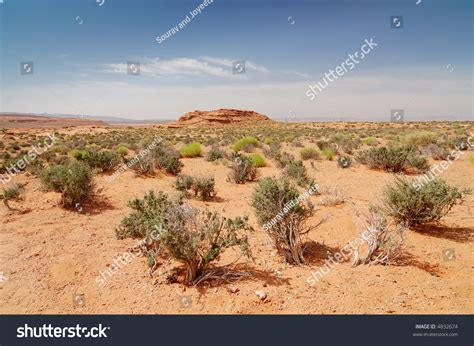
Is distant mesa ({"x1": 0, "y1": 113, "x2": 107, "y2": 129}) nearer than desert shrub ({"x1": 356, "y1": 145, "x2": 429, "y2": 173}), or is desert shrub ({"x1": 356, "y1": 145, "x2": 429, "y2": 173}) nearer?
desert shrub ({"x1": 356, "y1": 145, "x2": 429, "y2": 173})

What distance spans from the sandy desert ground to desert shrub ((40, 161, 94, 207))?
43 centimetres

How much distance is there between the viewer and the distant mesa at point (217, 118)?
69.9 metres

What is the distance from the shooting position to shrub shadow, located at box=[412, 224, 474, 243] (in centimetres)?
573

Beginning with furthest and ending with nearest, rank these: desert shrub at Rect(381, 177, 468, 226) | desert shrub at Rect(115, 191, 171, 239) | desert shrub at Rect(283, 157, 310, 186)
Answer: desert shrub at Rect(283, 157, 310, 186) < desert shrub at Rect(381, 177, 468, 226) < desert shrub at Rect(115, 191, 171, 239)

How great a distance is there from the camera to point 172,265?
472 centimetres

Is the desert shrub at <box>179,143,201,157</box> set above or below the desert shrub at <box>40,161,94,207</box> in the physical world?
above

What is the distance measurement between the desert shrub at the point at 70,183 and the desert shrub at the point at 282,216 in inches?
177

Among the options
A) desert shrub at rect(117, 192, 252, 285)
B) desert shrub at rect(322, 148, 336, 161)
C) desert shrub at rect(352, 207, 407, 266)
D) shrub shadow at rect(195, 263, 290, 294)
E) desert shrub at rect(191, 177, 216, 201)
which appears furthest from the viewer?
desert shrub at rect(322, 148, 336, 161)

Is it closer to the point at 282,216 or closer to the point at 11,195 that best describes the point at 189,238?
the point at 282,216

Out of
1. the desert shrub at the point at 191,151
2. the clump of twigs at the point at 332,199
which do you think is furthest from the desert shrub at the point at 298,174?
the desert shrub at the point at 191,151

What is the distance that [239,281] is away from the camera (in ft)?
14.2

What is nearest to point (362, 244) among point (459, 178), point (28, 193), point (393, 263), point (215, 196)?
point (393, 263)

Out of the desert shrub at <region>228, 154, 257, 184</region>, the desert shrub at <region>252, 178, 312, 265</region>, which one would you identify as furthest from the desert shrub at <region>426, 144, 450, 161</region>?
the desert shrub at <region>252, 178, 312, 265</region>

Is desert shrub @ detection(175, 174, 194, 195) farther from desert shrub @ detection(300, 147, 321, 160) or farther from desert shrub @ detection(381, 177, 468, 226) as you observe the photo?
desert shrub @ detection(300, 147, 321, 160)
